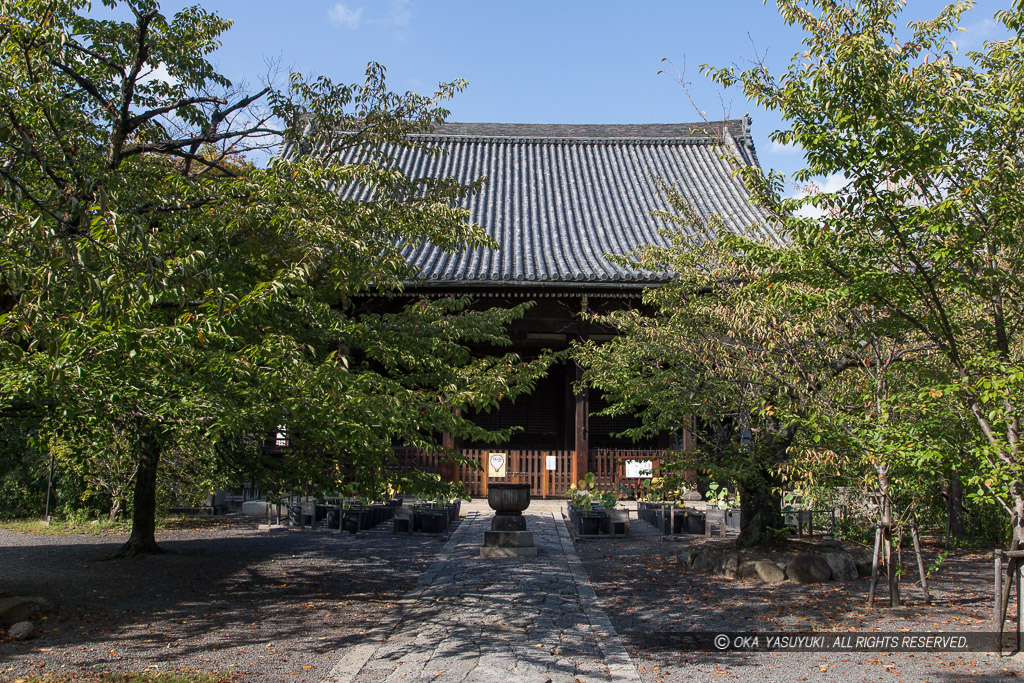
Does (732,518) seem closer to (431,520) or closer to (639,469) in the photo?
(639,469)

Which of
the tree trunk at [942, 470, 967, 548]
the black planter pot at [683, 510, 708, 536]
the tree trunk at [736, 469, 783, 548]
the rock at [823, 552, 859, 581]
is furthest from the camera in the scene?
the black planter pot at [683, 510, 708, 536]

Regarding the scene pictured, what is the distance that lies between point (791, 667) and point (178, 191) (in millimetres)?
6707

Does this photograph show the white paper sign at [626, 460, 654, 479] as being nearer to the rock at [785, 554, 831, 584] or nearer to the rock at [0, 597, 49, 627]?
the rock at [785, 554, 831, 584]

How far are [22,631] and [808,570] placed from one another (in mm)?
7848

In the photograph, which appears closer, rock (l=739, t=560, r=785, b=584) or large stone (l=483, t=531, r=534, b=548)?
rock (l=739, t=560, r=785, b=584)

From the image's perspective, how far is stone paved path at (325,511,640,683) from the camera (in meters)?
5.01

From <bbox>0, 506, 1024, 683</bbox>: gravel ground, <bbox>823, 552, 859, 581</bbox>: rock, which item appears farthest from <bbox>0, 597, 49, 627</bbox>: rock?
<bbox>823, 552, 859, 581</bbox>: rock

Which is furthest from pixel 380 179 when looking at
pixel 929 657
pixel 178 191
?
pixel 929 657

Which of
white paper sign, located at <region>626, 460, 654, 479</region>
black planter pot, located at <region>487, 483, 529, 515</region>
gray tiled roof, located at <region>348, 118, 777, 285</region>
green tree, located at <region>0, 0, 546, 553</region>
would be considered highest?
gray tiled roof, located at <region>348, 118, 777, 285</region>

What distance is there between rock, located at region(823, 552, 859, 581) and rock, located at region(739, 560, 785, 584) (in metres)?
0.61

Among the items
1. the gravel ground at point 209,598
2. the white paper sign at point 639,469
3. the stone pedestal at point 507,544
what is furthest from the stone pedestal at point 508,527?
the white paper sign at point 639,469

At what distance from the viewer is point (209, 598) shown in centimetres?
750

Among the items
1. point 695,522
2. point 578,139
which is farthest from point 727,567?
point 578,139

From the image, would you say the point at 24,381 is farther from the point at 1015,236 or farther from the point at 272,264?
the point at 1015,236
